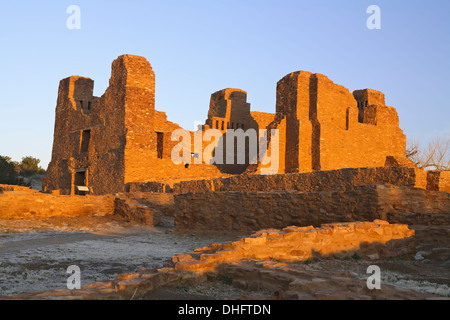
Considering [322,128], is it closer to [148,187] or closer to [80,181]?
[148,187]

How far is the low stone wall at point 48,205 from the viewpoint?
43.4ft

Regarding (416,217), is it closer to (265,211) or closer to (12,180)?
(265,211)

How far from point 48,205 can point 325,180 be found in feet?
28.2

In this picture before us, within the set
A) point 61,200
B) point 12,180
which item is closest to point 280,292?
point 61,200

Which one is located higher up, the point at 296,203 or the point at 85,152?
the point at 85,152

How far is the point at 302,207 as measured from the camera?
985cm

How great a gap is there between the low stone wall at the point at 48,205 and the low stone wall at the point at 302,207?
444 cm

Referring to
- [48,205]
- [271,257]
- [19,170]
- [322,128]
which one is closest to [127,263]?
[271,257]

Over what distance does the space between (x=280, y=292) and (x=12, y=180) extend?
37838mm

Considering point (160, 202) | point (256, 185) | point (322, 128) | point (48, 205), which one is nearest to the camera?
point (48, 205)

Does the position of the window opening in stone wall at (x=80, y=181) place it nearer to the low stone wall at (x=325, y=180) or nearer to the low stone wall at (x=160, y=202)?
the low stone wall at (x=160, y=202)

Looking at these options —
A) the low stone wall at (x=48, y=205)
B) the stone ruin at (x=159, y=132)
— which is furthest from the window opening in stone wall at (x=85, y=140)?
the low stone wall at (x=48, y=205)

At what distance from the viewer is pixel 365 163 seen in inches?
866

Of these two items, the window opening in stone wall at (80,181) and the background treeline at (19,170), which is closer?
the window opening in stone wall at (80,181)
